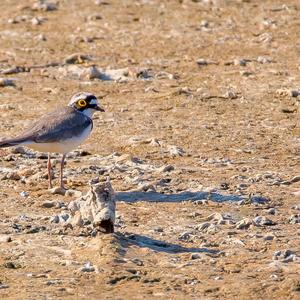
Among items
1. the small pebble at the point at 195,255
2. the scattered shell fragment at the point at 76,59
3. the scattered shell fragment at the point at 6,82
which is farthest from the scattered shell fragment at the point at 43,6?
the small pebble at the point at 195,255

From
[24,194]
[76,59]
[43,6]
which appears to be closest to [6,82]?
[76,59]

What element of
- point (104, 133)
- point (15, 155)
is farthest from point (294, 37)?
point (15, 155)

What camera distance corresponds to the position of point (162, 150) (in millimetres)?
13047

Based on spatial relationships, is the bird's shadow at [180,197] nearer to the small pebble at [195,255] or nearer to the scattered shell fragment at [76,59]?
the small pebble at [195,255]

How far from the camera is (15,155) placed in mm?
12836

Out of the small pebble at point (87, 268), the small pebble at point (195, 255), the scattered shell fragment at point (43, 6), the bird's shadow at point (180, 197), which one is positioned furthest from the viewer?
the scattered shell fragment at point (43, 6)

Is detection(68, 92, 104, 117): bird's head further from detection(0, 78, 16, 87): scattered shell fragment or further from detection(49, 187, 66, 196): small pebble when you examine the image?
detection(0, 78, 16, 87): scattered shell fragment

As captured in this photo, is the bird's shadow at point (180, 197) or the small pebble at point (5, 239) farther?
the bird's shadow at point (180, 197)

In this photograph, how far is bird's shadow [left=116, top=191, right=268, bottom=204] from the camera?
1144 cm

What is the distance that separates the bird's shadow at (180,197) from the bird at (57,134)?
2.02 feet

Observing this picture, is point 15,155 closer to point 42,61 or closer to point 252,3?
point 42,61

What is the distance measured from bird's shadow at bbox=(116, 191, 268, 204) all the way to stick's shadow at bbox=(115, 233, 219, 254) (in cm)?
113

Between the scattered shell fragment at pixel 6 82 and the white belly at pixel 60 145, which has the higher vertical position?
the white belly at pixel 60 145

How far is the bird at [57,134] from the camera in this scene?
462 inches
